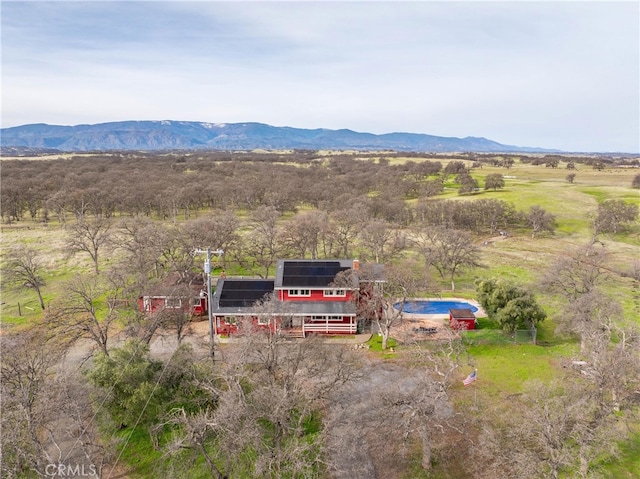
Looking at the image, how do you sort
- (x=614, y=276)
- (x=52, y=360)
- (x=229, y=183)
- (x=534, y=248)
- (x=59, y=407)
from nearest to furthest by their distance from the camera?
(x=59, y=407)
(x=52, y=360)
(x=614, y=276)
(x=534, y=248)
(x=229, y=183)

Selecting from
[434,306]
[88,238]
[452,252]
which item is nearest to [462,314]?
[434,306]

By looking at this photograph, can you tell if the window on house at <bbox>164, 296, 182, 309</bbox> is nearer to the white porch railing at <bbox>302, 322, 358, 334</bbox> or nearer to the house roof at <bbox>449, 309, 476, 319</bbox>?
the white porch railing at <bbox>302, 322, 358, 334</bbox>

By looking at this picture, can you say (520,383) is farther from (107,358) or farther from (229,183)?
(229,183)

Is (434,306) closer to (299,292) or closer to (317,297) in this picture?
(317,297)

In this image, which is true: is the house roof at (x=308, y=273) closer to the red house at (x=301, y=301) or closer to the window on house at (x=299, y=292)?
the red house at (x=301, y=301)

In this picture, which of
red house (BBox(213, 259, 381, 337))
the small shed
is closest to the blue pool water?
the small shed

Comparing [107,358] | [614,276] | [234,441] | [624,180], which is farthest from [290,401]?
[624,180]
